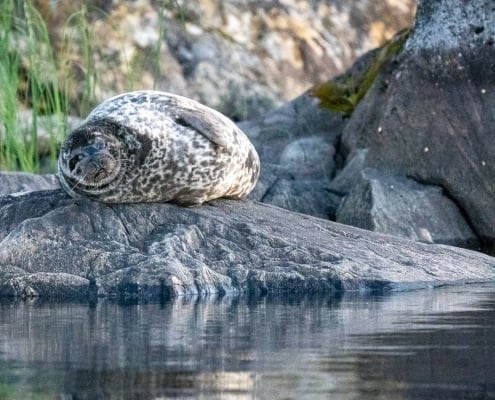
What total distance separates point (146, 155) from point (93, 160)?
1.07ft

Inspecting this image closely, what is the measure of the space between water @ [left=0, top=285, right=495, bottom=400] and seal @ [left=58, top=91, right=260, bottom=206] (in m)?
1.24

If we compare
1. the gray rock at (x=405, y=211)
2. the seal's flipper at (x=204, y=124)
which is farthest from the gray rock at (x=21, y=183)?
the gray rock at (x=405, y=211)

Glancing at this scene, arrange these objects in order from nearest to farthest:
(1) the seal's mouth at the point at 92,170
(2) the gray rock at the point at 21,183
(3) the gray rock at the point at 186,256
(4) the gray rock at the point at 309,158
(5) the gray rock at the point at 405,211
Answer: (3) the gray rock at the point at 186,256 → (1) the seal's mouth at the point at 92,170 → (2) the gray rock at the point at 21,183 → (5) the gray rock at the point at 405,211 → (4) the gray rock at the point at 309,158

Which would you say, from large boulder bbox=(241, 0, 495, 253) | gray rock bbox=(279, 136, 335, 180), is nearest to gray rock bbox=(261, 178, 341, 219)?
large boulder bbox=(241, 0, 495, 253)

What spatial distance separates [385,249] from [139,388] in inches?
153

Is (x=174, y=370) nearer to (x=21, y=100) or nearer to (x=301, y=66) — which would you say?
(x=21, y=100)

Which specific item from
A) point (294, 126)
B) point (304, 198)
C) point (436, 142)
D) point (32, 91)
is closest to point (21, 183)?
point (32, 91)

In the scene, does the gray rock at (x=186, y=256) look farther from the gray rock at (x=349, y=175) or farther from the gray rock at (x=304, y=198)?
the gray rock at (x=349, y=175)

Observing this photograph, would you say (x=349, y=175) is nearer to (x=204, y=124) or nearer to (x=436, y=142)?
(x=436, y=142)

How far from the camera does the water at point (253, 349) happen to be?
11.6ft

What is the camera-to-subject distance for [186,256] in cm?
675

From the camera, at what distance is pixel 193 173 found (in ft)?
24.5

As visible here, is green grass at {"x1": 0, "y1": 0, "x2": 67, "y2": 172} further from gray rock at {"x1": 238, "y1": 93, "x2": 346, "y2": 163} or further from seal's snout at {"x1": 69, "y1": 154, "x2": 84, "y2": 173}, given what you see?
gray rock at {"x1": 238, "y1": 93, "x2": 346, "y2": 163}

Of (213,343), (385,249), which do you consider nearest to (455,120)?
(385,249)
